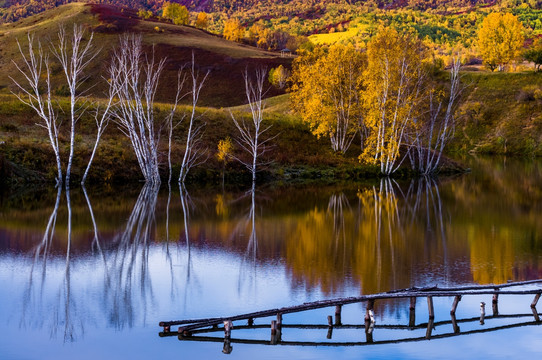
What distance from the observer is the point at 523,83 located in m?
83.8

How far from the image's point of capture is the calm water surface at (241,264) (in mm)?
12547

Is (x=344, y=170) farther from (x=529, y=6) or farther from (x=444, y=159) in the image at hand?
(x=529, y=6)

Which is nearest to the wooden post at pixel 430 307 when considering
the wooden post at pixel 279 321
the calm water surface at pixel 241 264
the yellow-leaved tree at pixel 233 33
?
the calm water surface at pixel 241 264

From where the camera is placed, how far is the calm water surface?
41.2 ft

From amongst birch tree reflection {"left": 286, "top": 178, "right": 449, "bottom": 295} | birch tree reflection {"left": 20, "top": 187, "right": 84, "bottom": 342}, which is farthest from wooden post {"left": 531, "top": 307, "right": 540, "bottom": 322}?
birch tree reflection {"left": 20, "top": 187, "right": 84, "bottom": 342}

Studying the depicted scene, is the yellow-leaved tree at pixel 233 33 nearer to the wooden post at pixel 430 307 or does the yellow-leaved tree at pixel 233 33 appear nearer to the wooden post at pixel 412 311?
the wooden post at pixel 412 311

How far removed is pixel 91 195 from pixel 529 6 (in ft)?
603

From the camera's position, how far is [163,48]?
92688 millimetres

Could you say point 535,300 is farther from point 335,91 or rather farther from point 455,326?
point 335,91

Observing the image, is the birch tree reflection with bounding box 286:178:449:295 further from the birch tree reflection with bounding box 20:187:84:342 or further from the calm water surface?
the birch tree reflection with bounding box 20:187:84:342

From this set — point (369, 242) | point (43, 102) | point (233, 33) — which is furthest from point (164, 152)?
point (233, 33)

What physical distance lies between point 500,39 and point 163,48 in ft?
154

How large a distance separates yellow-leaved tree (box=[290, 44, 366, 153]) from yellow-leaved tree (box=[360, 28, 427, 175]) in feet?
7.87

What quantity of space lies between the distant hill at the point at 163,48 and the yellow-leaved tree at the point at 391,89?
36.6m
